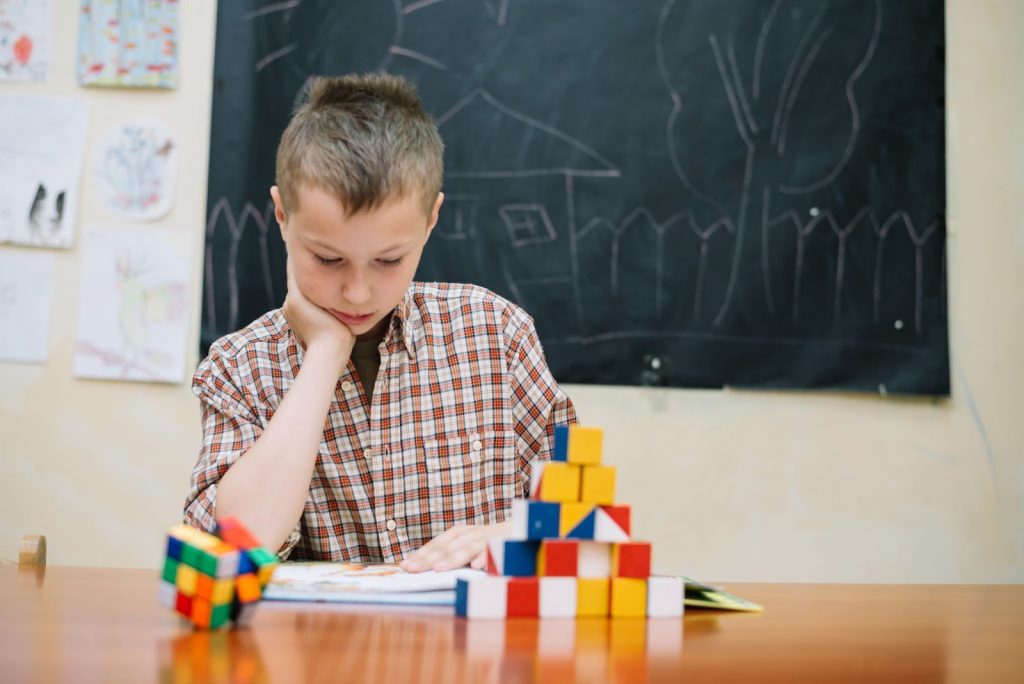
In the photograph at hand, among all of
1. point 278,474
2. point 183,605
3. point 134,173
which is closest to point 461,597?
point 183,605

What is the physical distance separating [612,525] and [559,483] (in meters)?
0.06

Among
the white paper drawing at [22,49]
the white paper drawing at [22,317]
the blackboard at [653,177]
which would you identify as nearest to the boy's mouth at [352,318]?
the blackboard at [653,177]

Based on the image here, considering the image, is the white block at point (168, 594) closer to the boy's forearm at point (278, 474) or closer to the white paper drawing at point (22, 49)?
the boy's forearm at point (278, 474)

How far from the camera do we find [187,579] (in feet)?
2.55

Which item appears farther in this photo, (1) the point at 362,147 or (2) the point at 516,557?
(1) the point at 362,147

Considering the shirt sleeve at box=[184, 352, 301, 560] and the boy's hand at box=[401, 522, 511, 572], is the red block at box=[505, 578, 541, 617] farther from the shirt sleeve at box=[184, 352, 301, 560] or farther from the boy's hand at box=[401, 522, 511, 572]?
the shirt sleeve at box=[184, 352, 301, 560]

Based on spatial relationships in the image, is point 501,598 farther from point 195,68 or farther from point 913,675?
point 195,68

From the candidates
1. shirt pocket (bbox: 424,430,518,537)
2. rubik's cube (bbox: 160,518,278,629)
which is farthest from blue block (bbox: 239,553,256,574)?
shirt pocket (bbox: 424,430,518,537)

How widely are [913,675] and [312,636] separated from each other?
0.43 metres

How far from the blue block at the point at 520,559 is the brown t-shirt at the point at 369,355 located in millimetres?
651

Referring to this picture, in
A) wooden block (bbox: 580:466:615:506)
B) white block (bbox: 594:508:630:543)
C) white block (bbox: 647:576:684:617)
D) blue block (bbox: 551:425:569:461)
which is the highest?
blue block (bbox: 551:425:569:461)

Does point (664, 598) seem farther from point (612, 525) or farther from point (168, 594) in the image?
point (168, 594)

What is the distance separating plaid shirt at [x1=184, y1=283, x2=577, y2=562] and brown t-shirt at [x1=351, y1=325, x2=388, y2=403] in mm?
25

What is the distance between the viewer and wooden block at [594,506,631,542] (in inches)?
34.1
